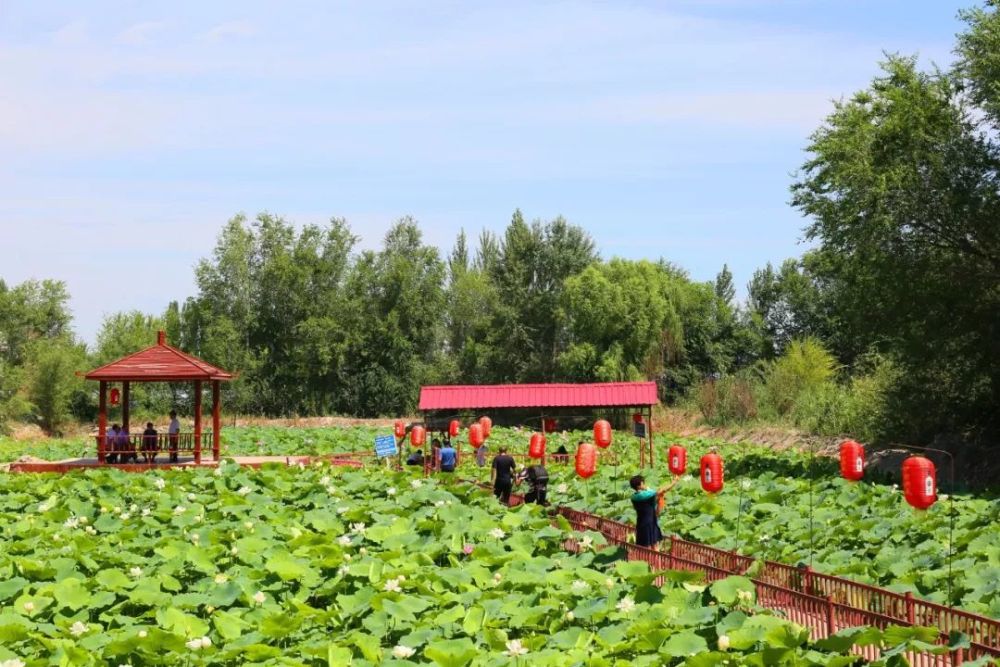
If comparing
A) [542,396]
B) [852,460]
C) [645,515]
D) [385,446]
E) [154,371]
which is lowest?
[645,515]

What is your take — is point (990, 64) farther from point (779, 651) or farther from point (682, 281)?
point (682, 281)

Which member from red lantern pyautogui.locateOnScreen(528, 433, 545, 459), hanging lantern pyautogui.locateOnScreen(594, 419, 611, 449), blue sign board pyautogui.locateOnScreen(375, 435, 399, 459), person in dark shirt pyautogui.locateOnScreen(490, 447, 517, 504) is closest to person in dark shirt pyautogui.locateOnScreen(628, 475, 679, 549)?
person in dark shirt pyautogui.locateOnScreen(490, 447, 517, 504)

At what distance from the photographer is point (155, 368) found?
67.9 ft

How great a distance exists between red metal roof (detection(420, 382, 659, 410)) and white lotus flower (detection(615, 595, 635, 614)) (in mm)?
25031

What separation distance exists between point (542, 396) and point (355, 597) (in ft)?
86.9

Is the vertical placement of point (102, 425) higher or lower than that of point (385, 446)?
higher

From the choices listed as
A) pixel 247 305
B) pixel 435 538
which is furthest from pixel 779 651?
pixel 247 305

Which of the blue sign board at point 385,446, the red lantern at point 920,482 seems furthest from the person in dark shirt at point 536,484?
the blue sign board at point 385,446

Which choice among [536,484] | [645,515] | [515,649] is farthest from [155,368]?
[515,649]

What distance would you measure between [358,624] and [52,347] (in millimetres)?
45185

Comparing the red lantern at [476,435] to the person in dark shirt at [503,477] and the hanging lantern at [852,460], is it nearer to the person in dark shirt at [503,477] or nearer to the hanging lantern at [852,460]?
the person in dark shirt at [503,477]

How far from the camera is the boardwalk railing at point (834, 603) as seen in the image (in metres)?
7.20

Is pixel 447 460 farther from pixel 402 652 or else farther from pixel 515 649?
pixel 515 649

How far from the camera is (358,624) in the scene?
25.9 ft
